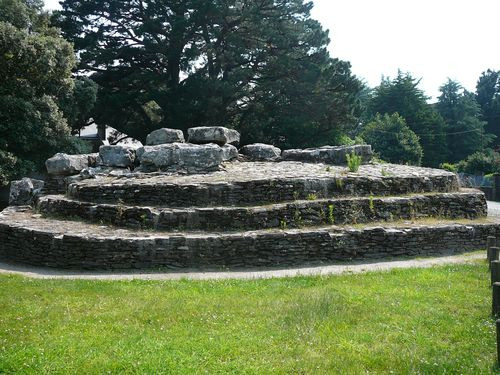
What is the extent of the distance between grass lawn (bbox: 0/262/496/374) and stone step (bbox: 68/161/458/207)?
3.61 metres

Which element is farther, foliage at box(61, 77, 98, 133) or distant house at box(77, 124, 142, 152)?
distant house at box(77, 124, 142, 152)

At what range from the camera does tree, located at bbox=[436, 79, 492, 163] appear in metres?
48.9

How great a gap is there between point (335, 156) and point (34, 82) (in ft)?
37.4

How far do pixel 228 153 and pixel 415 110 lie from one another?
135ft

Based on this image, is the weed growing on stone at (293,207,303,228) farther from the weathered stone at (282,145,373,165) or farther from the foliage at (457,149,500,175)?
the foliage at (457,149,500,175)

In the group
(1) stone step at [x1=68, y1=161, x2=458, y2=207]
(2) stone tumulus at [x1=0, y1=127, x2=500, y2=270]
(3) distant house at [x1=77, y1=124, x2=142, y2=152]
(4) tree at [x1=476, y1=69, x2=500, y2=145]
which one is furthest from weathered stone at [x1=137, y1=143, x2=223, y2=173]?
(4) tree at [x1=476, y1=69, x2=500, y2=145]

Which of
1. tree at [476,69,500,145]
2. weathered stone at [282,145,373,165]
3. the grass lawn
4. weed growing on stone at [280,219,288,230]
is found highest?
tree at [476,69,500,145]

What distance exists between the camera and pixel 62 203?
36.9 feet

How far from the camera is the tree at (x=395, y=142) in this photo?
3844 cm

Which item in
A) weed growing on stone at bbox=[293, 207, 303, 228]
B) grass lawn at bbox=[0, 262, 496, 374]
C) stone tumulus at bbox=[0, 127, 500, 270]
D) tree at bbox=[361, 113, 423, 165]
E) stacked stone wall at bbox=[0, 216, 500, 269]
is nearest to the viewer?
grass lawn at bbox=[0, 262, 496, 374]

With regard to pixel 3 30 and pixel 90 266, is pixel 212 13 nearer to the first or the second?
pixel 3 30

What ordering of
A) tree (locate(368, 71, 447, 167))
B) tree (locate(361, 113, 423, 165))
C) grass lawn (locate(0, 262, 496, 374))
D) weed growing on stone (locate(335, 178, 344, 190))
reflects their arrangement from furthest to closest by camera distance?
tree (locate(368, 71, 447, 167)) < tree (locate(361, 113, 423, 165)) < weed growing on stone (locate(335, 178, 344, 190)) < grass lawn (locate(0, 262, 496, 374))

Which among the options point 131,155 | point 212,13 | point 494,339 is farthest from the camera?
point 212,13

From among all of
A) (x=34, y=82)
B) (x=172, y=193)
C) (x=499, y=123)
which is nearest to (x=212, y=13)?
(x=34, y=82)
